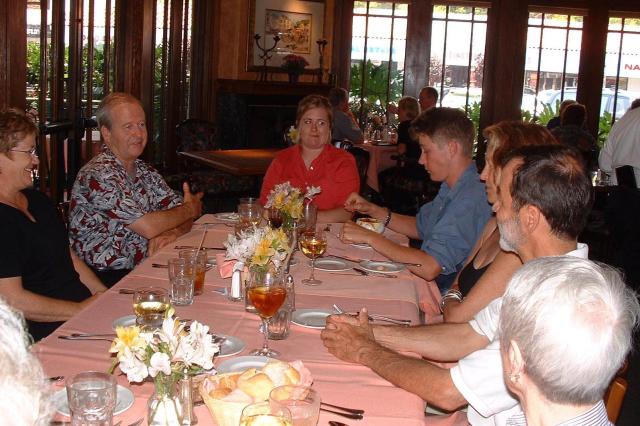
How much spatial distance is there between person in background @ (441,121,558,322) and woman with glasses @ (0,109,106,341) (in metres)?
1.33

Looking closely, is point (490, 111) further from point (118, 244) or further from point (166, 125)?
point (118, 244)

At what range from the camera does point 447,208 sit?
12.0ft

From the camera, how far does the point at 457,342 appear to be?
245 cm

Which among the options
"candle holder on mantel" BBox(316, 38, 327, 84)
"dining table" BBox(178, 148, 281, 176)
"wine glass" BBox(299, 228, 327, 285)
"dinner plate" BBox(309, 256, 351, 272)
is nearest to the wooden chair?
"wine glass" BBox(299, 228, 327, 285)

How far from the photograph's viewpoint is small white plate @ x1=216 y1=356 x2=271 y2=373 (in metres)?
1.99

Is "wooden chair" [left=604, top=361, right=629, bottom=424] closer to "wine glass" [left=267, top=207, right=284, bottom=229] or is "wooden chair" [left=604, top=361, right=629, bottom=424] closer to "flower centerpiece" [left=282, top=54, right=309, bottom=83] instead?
"wine glass" [left=267, top=207, right=284, bottom=229]

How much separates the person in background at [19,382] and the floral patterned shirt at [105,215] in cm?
264

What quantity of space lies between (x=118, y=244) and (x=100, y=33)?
11.2 ft

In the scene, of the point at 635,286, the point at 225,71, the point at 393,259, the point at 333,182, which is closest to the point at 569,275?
the point at 393,259

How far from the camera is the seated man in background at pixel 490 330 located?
1988mm

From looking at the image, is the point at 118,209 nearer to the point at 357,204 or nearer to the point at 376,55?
the point at 357,204

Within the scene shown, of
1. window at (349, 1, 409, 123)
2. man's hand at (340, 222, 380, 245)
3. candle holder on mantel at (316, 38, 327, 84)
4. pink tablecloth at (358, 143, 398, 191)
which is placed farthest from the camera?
window at (349, 1, 409, 123)

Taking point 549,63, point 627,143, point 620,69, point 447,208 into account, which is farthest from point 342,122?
point 447,208

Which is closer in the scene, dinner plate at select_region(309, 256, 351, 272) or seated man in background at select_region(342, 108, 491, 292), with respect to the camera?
dinner plate at select_region(309, 256, 351, 272)
